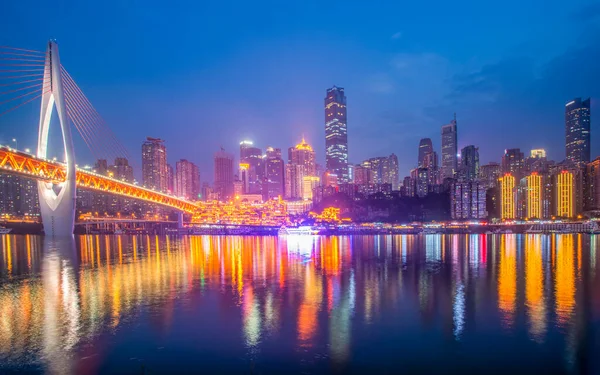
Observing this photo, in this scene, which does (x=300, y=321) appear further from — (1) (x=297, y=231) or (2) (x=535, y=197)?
(2) (x=535, y=197)

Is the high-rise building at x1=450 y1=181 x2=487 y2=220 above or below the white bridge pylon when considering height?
A: below

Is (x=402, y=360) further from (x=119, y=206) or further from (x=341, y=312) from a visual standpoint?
(x=119, y=206)

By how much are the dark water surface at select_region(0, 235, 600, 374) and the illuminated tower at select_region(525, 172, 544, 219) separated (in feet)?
248

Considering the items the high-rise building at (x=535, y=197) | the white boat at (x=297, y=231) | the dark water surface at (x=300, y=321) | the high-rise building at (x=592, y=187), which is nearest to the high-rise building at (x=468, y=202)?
the high-rise building at (x=535, y=197)

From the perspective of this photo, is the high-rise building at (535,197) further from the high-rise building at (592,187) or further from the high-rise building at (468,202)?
the high-rise building at (468,202)

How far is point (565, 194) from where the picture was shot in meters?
Answer: 81.6

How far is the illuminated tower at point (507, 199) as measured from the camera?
8956 centimetres

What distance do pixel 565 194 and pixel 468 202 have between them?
780 inches

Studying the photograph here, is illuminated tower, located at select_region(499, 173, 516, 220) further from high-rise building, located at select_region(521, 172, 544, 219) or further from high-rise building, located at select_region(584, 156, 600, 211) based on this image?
high-rise building, located at select_region(584, 156, 600, 211)

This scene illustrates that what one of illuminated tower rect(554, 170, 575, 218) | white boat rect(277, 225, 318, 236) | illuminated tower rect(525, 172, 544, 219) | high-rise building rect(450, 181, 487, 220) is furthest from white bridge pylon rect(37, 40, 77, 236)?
illuminated tower rect(554, 170, 575, 218)

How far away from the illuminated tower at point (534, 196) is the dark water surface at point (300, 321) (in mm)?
75573

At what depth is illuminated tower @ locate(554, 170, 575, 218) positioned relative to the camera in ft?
263

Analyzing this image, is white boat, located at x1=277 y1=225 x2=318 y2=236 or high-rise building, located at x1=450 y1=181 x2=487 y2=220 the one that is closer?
white boat, located at x1=277 y1=225 x2=318 y2=236

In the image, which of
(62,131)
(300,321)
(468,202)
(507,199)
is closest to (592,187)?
(507,199)
